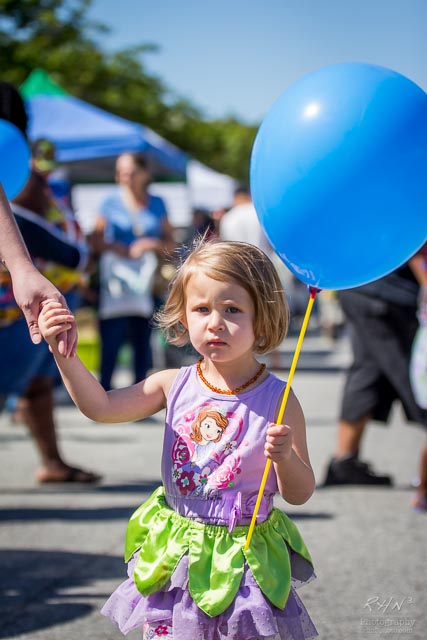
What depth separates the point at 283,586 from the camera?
2412mm

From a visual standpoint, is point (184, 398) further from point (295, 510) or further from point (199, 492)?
point (295, 510)

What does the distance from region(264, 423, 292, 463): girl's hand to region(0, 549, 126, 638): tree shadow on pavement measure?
1.43 m

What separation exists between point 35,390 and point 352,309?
1927mm

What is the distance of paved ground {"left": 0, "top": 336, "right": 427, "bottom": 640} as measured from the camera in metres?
3.42

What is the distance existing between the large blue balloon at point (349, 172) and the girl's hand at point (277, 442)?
1.64 feet

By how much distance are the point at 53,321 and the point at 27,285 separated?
0.16 m

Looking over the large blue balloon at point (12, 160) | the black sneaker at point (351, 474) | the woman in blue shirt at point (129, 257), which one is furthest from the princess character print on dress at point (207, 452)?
the woman in blue shirt at point (129, 257)

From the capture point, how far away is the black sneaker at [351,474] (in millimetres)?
5484

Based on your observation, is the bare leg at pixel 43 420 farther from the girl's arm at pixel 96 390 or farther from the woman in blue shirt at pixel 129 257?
the girl's arm at pixel 96 390

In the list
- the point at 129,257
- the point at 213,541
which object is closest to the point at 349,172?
the point at 213,541

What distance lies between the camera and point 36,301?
242 cm

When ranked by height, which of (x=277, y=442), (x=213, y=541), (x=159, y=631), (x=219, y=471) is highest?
(x=277, y=442)

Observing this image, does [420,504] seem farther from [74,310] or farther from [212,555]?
[212,555]

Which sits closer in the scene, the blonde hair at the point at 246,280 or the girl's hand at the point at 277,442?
the girl's hand at the point at 277,442
